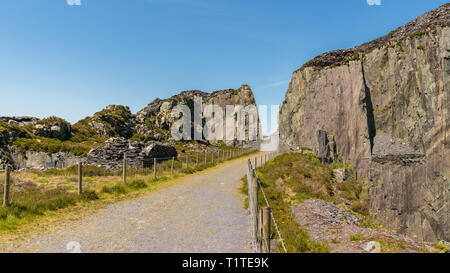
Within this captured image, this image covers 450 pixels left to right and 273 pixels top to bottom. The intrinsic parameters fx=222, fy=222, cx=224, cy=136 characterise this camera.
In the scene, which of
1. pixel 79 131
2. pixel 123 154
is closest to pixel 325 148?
pixel 123 154

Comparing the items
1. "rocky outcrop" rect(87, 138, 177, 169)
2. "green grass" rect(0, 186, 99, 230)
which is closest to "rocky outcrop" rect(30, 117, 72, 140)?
"rocky outcrop" rect(87, 138, 177, 169)

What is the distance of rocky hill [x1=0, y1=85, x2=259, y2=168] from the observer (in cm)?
2730

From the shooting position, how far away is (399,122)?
3578 cm

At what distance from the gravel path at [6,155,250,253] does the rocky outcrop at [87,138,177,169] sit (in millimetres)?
11433

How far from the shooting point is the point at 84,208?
9.75 m

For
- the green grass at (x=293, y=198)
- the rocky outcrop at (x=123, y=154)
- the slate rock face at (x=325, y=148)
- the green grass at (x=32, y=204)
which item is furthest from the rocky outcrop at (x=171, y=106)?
the green grass at (x=32, y=204)

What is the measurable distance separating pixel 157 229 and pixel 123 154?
18387 millimetres

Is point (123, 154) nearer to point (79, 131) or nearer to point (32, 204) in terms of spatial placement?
point (32, 204)

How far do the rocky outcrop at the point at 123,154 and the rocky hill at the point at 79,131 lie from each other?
2.69 m

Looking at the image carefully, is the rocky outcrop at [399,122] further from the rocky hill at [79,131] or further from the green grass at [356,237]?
the rocky hill at [79,131]

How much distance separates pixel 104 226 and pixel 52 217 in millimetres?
2725
